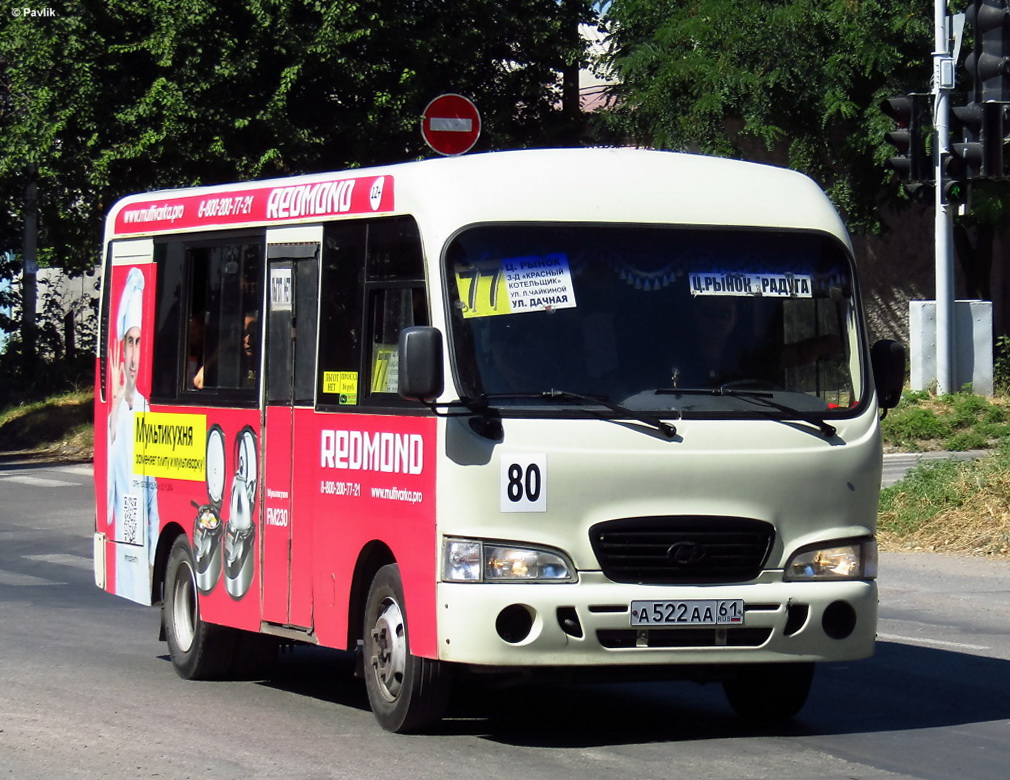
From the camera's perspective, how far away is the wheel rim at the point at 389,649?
8648 mm

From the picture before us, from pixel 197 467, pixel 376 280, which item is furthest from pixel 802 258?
pixel 197 467

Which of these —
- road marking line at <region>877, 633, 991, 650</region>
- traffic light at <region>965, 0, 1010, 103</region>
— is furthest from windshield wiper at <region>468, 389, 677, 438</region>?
traffic light at <region>965, 0, 1010, 103</region>

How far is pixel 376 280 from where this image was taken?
9.13m

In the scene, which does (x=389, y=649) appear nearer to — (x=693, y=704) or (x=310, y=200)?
(x=693, y=704)

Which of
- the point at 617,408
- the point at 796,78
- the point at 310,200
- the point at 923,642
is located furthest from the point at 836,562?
the point at 796,78

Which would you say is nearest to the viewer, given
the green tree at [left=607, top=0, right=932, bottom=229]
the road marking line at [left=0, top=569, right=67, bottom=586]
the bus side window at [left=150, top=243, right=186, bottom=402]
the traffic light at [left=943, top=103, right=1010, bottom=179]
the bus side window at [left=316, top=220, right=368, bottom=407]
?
the bus side window at [left=316, top=220, right=368, bottom=407]

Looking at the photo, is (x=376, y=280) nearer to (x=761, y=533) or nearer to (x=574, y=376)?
(x=574, y=376)

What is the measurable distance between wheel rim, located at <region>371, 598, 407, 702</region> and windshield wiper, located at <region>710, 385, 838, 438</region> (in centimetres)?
170

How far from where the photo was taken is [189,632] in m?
11.1

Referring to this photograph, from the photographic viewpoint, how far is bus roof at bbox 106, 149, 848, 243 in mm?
8633

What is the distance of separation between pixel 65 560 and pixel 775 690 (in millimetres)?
10621

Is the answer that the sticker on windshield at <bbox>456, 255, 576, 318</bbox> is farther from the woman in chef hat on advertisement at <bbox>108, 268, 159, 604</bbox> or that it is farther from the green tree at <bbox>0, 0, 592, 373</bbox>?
the green tree at <bbox>0, 0, 592, 373</bbox>

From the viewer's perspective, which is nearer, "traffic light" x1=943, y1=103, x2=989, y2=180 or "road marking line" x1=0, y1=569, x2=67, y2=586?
"road marking line" x1=0, y1=569, x2=67, y2=586

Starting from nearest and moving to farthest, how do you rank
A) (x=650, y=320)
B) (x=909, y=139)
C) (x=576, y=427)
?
(x=576, y=427) → (x=650, y=320) → (x=909, y=139)
